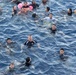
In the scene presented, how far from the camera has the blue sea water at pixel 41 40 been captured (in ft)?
87.9

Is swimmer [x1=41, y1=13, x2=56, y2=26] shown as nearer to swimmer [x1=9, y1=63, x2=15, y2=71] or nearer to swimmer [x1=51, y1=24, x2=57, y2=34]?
swimmer [x1=51, y1=24, x2=57, y2=34]

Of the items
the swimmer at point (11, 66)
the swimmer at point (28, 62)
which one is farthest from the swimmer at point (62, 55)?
the swimmer at point (11, 66)

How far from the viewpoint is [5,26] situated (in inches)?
1280

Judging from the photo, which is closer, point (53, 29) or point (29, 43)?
point (29, 43)

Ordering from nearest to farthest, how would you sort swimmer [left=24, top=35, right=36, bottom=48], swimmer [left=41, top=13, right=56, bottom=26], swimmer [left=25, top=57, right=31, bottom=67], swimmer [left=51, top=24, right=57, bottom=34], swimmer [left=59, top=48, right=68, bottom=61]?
1. swimmer [left=25, top=57, right=31, bottom=67]
2. swimmer [left=59, top=48, right=68, bottom=61]
3. swimmer [left=24, top=35, right=36, bottom=48]
4. swimmer [left=51, top=24, right=57, bottom=34]
5. swimmer [left=41, top=13, right=56, bottom=26]

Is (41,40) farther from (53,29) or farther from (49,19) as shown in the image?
(49,19)

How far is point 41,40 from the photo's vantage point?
30453 mm

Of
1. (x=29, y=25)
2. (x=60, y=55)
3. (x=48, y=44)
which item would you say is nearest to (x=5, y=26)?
(x=29, y=25)

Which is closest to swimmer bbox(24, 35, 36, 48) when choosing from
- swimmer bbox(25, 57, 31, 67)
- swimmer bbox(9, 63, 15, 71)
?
swimmer bbox(25, 57, 31, 67)

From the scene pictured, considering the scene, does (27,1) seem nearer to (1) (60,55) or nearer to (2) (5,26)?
(2) (5,26)

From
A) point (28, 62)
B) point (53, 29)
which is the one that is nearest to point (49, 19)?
point (53, 29)

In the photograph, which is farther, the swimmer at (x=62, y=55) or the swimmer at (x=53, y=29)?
the swimmer at (x=53, y=29)

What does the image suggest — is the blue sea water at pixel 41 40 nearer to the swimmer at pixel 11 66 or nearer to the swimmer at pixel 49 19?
the swimmer at pixel 11 66

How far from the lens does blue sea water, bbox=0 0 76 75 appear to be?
26781 millimetres
